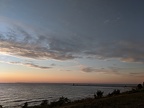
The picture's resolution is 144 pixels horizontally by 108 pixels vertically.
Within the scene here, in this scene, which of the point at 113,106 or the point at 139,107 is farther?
the point at 113,106

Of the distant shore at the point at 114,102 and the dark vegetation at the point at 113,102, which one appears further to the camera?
the dark vegetation at the point at 113,102

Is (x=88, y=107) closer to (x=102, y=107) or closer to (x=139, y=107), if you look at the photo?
(x=102, y=107)

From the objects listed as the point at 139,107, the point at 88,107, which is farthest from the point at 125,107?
the point at 88,107

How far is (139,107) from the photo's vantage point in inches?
578

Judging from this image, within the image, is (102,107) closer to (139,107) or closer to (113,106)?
(113,106)

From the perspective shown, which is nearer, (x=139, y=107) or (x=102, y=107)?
(x=139, y=107)

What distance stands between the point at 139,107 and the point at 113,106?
200 centimetres

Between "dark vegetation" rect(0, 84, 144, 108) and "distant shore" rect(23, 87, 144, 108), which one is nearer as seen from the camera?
"distant shore" rect(23, 87, 144, 108)

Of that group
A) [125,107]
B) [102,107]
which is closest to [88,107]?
[102,107]

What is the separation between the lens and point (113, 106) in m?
15.9

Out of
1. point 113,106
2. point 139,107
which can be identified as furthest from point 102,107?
point 139,107

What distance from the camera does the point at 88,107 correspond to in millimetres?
16562

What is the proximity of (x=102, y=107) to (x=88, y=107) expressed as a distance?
125cm

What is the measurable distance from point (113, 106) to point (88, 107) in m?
1.93
